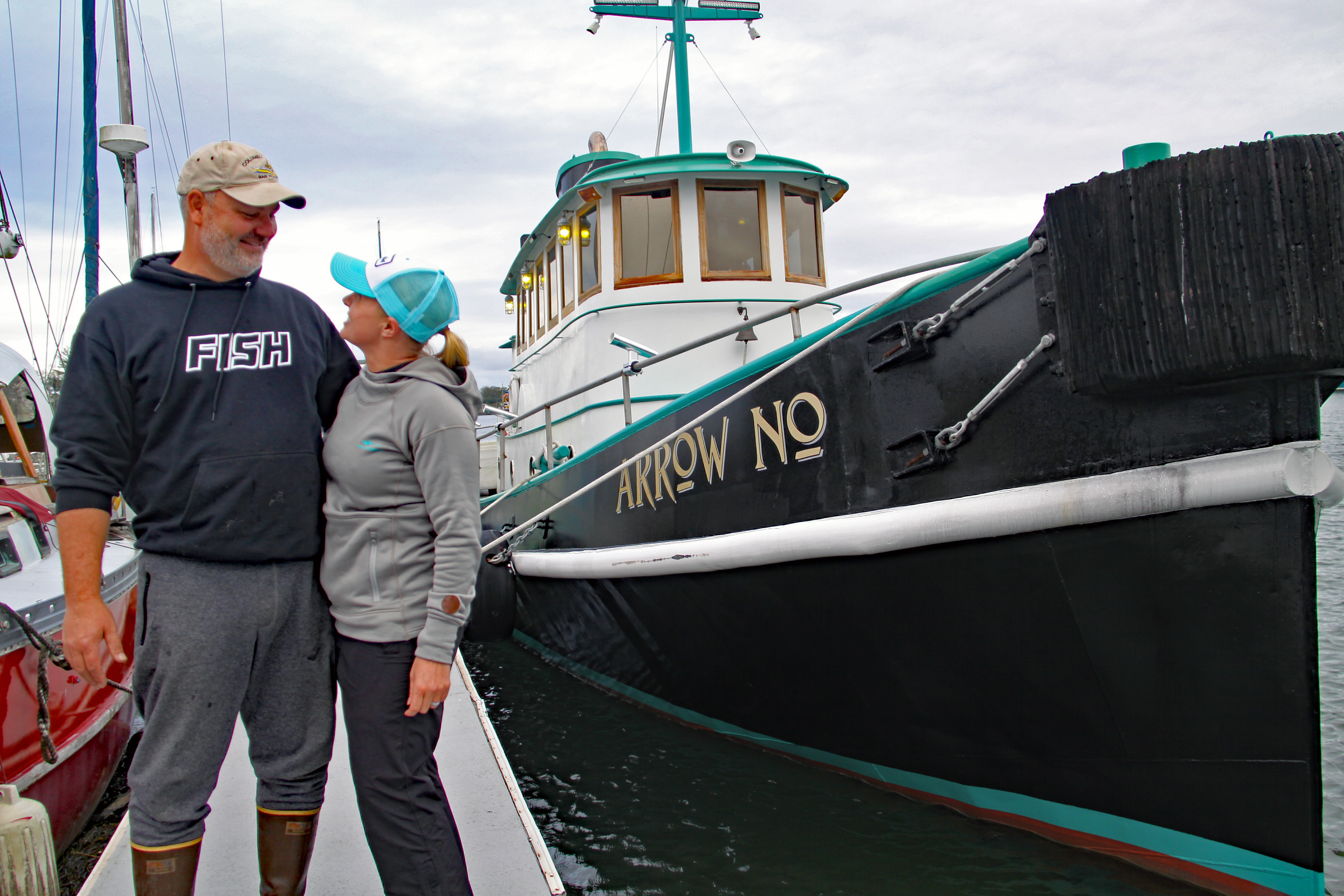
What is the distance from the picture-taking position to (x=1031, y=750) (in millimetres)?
2828

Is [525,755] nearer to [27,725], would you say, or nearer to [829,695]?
[829,695]

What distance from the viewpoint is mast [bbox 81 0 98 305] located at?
11.1 m

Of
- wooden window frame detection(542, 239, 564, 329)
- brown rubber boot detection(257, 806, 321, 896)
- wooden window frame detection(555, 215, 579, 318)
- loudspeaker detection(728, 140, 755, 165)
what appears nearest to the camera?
brown rubber boot detection(257, 806, 321, 896)

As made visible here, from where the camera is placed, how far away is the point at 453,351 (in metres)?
1.95

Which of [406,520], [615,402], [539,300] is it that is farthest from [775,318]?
[539,300]

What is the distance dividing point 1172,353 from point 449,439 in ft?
6.07

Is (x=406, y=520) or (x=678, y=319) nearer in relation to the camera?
(x=406, y=520)

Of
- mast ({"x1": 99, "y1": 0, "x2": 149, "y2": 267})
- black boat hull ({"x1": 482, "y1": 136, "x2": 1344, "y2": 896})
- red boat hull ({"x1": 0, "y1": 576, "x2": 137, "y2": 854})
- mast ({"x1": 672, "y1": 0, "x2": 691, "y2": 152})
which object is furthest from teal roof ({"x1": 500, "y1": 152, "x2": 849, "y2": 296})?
mast ({"x1": 99, "y1": 0, "x2": 149, "y2": 267})

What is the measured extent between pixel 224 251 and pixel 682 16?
680 cm

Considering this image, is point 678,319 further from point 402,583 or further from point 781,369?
point 402,583

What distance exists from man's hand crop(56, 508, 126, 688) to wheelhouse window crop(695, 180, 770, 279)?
4.76 m

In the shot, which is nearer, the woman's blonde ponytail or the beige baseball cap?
the beige baseball cap

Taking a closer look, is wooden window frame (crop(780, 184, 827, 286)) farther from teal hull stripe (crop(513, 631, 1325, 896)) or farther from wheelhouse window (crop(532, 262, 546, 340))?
teal hull stripe (crop(513, 631, 1325, 896))

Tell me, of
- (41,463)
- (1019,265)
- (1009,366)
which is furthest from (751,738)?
(41,463)
